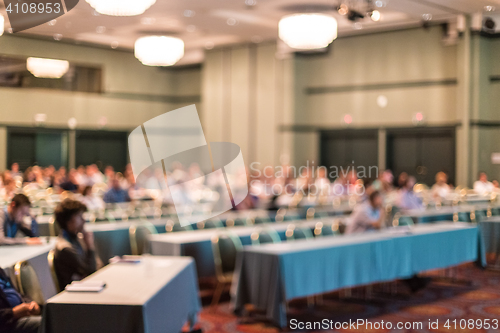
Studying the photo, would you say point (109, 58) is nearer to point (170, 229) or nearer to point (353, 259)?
point (170, 229)

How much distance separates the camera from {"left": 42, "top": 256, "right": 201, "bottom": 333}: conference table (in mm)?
3244

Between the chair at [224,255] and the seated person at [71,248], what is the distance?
5.85 ft

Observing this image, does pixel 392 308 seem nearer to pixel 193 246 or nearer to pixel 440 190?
pixel 193 246

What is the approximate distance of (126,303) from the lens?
129 inches

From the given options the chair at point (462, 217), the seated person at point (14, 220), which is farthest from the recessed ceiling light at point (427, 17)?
the seated person at point (14, 220)

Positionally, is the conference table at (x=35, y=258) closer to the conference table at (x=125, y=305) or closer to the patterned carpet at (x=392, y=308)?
the conference table at (x=125, y=305)

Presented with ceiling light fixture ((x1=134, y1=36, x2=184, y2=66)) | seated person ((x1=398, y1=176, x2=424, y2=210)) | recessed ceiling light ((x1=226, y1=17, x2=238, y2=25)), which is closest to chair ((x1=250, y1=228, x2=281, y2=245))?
seated person ((x1=398, y1=176, x2=424, y2=210))

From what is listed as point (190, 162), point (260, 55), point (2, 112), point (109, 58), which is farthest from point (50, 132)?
point (260, 55)

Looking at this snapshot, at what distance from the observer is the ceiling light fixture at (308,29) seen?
11.2 metres

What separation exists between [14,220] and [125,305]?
2681 mm
